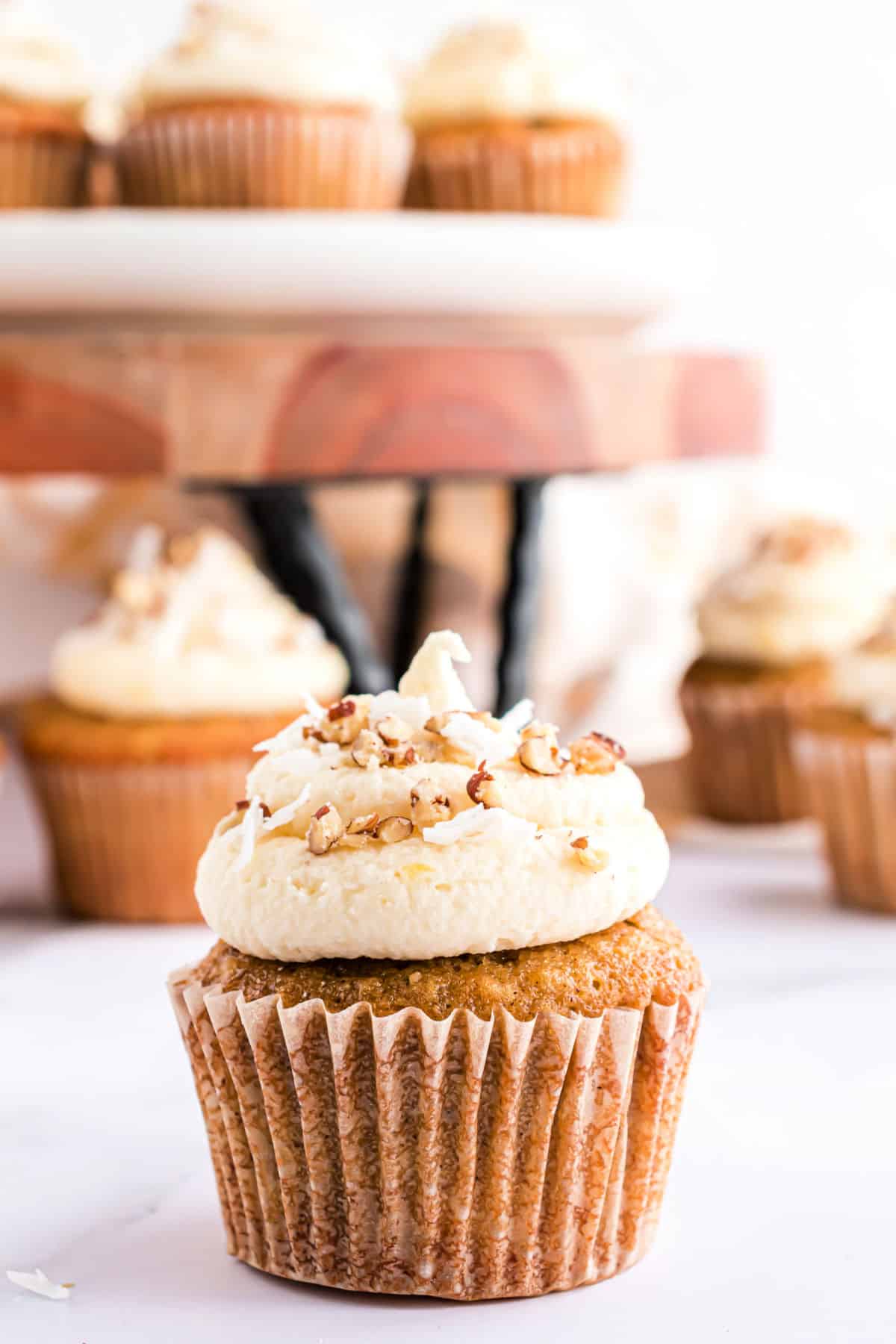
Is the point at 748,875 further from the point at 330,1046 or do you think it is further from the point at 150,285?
the point at 330,1046

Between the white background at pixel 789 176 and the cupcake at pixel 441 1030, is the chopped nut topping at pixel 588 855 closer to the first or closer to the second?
the cupcake at pixel 441 1030

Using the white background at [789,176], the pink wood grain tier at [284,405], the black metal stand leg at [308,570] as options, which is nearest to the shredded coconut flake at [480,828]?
the pink wood grain tier at [284,405]

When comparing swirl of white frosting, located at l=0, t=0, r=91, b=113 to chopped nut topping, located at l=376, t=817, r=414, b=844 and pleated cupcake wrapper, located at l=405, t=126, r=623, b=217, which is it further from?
Answer: chopped nut topping, located at l=376, t=817, r=414, b=844

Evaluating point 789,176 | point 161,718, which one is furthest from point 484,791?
point 789,176

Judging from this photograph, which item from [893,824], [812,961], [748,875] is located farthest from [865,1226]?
[748,875]

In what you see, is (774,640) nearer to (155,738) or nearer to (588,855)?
(155,738)

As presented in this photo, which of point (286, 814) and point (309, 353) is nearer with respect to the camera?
point (286, 814)
